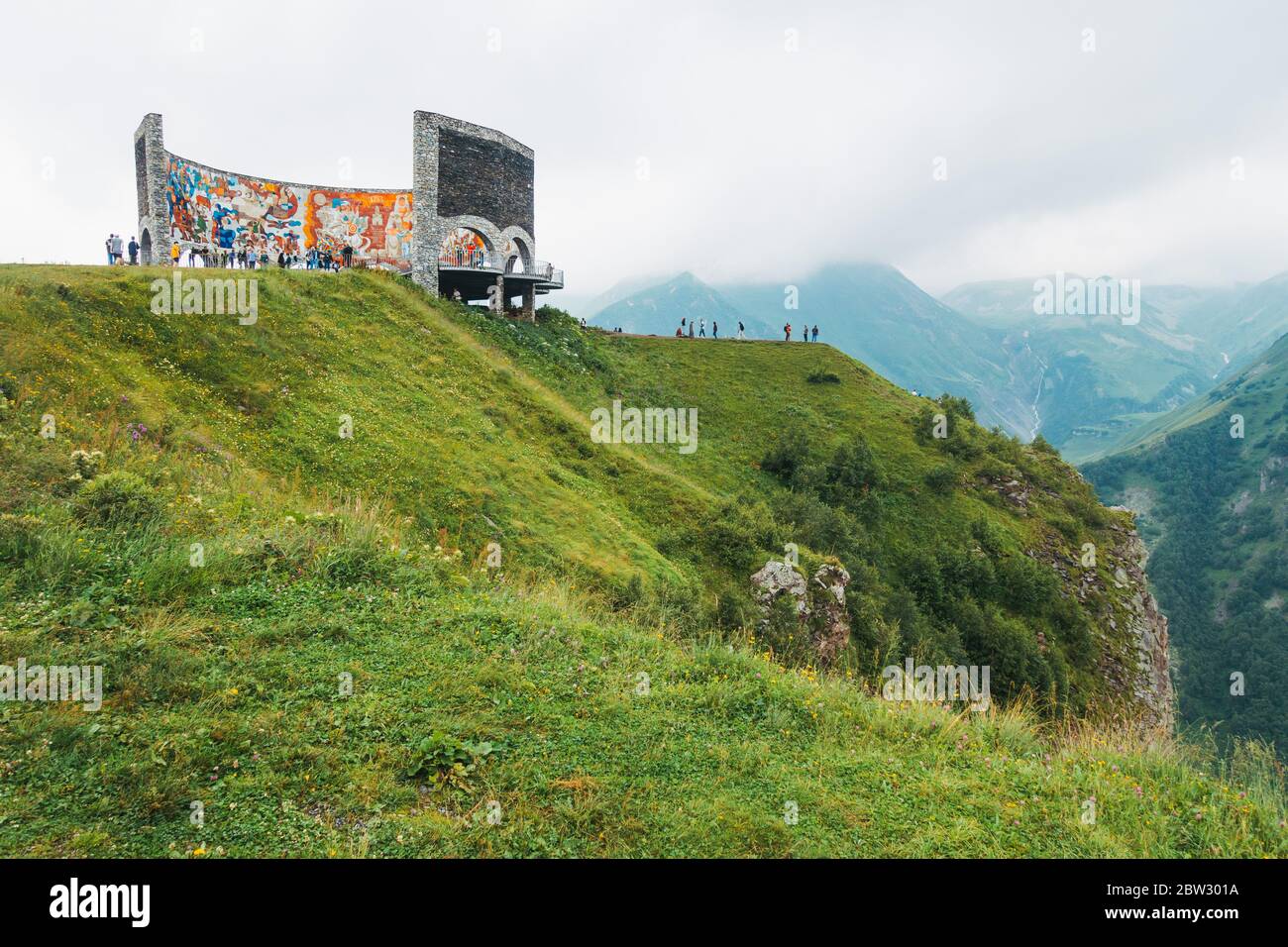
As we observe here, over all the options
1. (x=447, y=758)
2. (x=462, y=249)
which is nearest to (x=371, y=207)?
(x=462, y=249)

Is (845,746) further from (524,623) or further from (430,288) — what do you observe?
(430,288)

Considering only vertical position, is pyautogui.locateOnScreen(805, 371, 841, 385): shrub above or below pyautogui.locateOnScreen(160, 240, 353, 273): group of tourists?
below

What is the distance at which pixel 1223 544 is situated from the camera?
145125mm

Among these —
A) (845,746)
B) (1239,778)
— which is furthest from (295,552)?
(1239,778)

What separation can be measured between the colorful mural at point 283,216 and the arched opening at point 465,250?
8.56 feet

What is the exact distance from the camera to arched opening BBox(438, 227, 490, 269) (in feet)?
130

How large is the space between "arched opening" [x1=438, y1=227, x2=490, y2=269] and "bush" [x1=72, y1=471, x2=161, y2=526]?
31.6 meters

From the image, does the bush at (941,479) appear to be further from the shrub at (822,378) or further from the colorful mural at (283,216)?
the colorful mural at (283,216)

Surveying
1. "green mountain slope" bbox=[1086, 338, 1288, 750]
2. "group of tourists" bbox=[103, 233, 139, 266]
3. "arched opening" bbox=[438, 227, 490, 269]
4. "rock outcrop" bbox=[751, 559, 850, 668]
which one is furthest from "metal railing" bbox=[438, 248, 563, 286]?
"green mountain slope" bbox=[1086, 338, 1288, 750]

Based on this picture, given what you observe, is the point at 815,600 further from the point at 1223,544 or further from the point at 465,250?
the point at 1223,544

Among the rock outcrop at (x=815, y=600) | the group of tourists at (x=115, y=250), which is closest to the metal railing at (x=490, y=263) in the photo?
the group of tourists at (x=115, y=250)

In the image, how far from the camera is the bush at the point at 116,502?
9.57 m

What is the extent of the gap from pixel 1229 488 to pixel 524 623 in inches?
8336

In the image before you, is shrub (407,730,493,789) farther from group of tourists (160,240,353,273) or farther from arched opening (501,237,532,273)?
arched opening (501,237,532,273)
